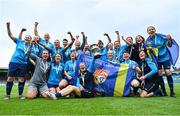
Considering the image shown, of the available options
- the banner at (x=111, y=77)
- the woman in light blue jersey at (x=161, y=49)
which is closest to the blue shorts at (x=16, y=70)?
the banner at (x=111, y=77)

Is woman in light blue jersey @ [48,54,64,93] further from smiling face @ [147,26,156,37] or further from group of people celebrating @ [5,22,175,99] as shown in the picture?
smiling face @ [147,26,156,37]

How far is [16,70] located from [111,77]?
2620mm

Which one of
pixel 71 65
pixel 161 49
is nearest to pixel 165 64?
pixel 161 49

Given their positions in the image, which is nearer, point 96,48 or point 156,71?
point 156,71

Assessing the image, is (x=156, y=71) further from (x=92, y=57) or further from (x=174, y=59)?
(x=92, y=57)

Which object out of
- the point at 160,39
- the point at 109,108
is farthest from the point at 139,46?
the point at 109,108

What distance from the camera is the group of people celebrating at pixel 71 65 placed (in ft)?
30.0

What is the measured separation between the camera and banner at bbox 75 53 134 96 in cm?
957

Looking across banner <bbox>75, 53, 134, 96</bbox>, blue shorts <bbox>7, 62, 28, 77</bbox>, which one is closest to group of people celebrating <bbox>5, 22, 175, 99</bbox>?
blue shorts <bbox>7, 62, 28, 77</bbox>

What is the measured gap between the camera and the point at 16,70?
30.2 ft

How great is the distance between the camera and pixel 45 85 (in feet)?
30.5

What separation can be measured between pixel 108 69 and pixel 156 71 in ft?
4.40

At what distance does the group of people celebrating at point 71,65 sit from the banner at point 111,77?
165 mm

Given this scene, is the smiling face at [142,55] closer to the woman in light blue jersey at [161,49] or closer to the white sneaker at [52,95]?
the woman in light blue jersey at [161,49]
